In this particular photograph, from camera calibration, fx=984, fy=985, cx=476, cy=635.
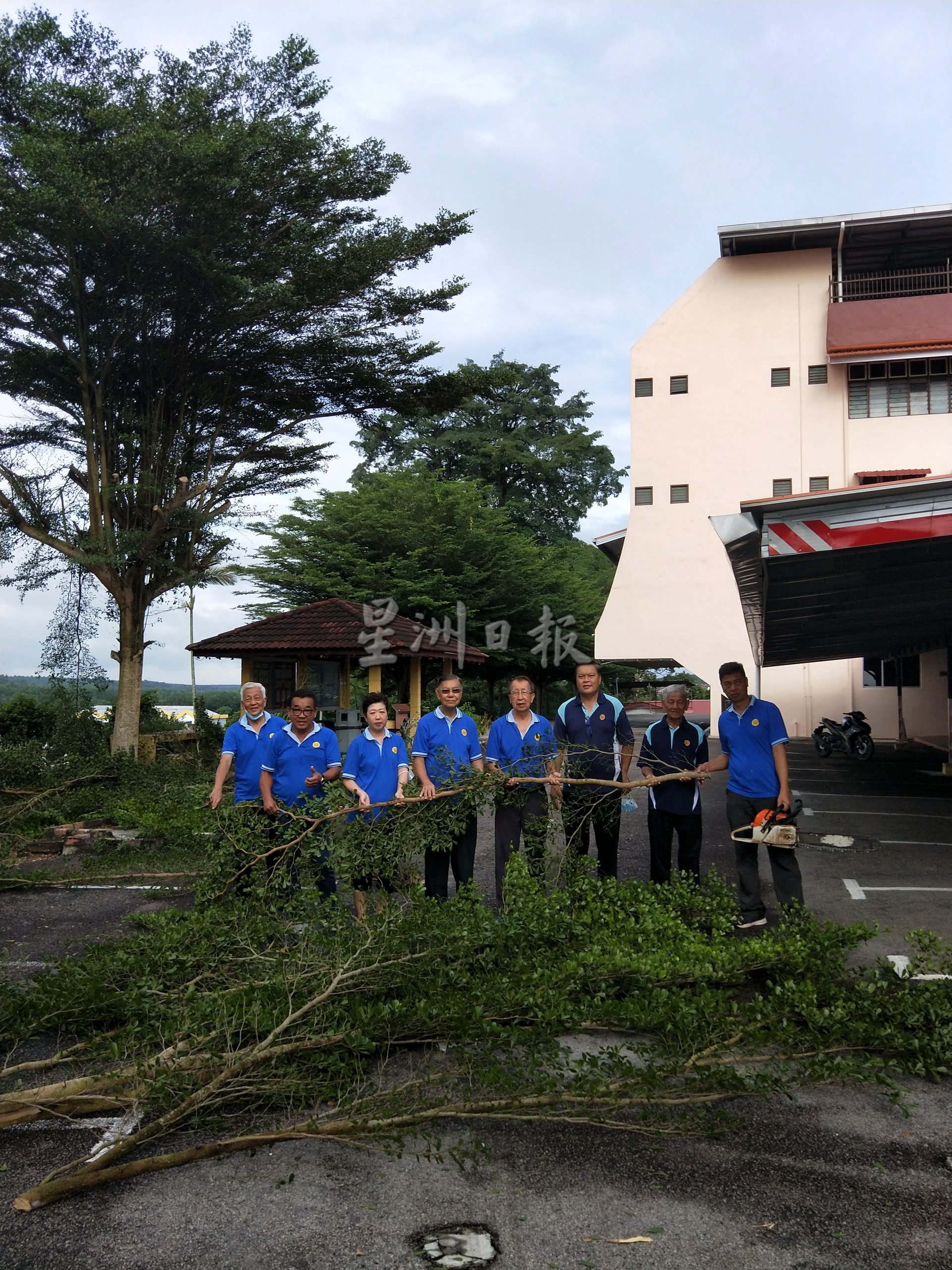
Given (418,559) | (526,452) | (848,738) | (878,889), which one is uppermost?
(526,452)

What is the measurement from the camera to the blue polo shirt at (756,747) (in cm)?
630

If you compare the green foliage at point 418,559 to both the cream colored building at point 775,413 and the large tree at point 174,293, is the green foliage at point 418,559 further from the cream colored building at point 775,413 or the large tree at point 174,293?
the large tree at point 174,293

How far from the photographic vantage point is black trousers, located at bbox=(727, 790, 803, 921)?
236 inches

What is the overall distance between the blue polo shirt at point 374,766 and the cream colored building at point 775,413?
A: 1995 cm

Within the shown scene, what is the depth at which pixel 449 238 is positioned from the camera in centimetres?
1644

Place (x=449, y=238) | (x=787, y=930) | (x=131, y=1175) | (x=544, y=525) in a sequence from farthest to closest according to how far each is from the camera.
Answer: (x=544, y=525) < (x=449, y=238) < (x=787, y=930) < (x=131, y=1175)

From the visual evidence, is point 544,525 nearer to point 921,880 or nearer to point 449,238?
point 449,238

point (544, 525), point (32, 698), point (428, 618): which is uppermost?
point (544, 525)

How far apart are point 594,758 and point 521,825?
68cm

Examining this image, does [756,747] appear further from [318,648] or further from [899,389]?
[899,389]

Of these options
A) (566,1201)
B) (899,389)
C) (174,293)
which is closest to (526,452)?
(899,389)

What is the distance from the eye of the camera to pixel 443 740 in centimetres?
625

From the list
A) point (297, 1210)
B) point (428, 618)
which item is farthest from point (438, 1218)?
point (428, 618)

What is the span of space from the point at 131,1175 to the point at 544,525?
1432 inches
